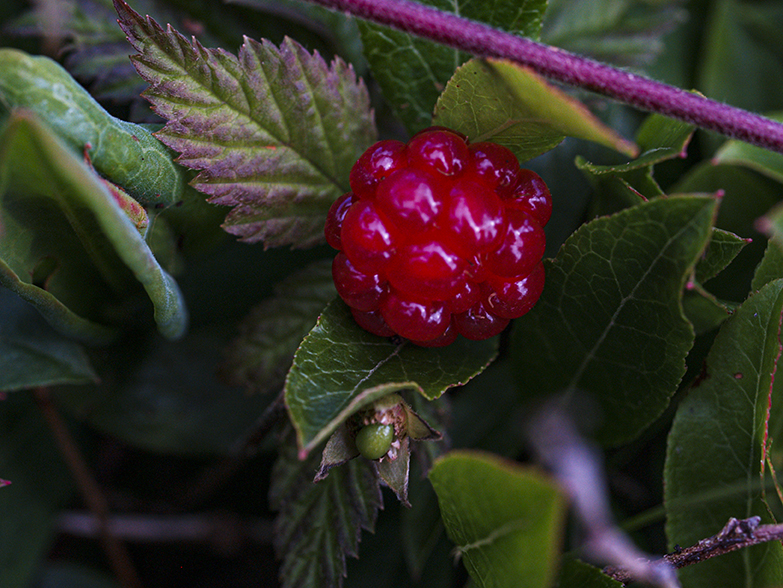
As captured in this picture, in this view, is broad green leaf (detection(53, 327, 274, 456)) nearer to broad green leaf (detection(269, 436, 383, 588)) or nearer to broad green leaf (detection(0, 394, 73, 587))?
broad green leaf (detection(0, 394, 73, 587))

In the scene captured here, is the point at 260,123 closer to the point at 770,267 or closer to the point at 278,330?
the point at 278,330

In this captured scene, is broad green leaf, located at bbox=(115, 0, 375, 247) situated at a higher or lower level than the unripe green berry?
higher

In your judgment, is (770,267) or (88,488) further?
(88,488)

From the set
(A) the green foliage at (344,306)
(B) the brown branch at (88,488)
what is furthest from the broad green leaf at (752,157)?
(B) the brown branch at (88,488)

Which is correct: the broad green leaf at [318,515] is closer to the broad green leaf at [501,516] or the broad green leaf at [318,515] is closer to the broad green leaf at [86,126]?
the broad green leaf at [501,516]

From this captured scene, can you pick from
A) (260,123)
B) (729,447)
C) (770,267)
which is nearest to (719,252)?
(770,267)

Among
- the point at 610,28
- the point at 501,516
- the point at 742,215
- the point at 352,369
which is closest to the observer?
the point at 501,516

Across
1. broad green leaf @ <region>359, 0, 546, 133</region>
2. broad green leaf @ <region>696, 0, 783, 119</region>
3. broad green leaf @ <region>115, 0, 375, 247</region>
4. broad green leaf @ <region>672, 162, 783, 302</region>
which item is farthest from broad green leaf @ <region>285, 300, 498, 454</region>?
broad green leaf @ <region>696, 0, 783, 119</region>
